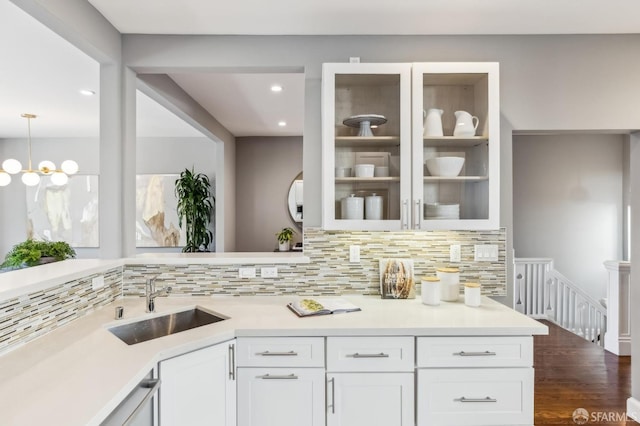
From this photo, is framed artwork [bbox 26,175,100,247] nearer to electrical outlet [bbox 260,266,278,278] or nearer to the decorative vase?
the decorative vase

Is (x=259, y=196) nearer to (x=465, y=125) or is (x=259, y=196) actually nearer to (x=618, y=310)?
(x=465, y=125)

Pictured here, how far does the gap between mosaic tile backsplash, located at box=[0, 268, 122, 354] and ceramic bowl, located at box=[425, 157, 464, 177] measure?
6.62 ft

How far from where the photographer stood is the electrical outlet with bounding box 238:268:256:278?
243cm

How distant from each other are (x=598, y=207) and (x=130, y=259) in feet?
18.2

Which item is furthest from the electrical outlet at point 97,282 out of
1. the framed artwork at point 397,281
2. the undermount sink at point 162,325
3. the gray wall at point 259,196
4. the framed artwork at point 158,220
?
the gray wall at point 259,196

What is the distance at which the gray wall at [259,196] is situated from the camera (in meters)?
5.70

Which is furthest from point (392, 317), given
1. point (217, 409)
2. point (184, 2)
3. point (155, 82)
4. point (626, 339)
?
point (626, 339)

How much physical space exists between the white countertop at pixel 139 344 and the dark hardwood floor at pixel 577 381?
47.4 inches

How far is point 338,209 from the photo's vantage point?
2209mm

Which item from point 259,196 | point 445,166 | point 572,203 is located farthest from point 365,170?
point 572,203

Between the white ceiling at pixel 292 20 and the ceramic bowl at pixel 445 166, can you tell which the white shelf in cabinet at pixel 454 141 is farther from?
the white ceiling at pixel 292 20

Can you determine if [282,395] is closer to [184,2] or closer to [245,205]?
[184,2]

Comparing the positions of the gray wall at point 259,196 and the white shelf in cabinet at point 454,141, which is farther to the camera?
the gray wall at point 259,196

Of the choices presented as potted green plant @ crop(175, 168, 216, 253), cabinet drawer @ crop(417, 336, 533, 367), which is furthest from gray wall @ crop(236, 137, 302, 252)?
cabinet drawer @ crop(417, 336, 533, 367)
